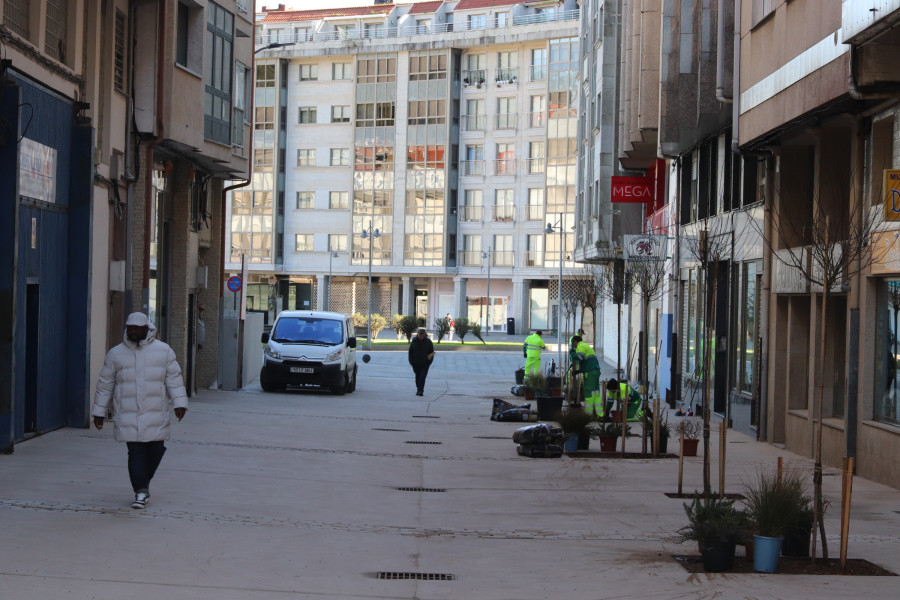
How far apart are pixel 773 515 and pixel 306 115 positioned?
83236 millimetres

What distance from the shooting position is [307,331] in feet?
100

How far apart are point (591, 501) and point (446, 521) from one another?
6.78ft

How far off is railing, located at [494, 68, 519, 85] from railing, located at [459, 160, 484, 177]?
18.7 feet

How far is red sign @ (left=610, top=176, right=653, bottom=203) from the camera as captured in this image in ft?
116

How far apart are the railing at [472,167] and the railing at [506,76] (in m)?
5.70

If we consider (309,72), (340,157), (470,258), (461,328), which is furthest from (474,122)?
(461,328)

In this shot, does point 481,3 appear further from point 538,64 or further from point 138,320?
point 138,320

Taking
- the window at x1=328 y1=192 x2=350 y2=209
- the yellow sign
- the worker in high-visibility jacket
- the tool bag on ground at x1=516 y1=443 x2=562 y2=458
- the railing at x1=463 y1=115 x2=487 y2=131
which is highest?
the railing at x1=463 y1=115 x2=487 y2=131

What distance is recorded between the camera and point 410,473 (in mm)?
15039

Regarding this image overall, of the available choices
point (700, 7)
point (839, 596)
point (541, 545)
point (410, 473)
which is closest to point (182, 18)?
point (700, 7)

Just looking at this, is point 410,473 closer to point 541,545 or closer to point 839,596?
point 541,545

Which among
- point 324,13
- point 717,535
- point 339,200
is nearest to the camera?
point 717,535

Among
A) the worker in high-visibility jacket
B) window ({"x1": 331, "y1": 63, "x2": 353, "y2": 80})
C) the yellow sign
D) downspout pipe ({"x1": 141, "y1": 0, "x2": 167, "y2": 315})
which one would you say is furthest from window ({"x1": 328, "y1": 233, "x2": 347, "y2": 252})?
the yellow sign

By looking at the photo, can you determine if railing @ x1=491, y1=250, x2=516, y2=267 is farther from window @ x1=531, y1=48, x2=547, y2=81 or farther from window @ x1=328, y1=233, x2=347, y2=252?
window @ x1=531, y1=48, x2=547, y2=81
